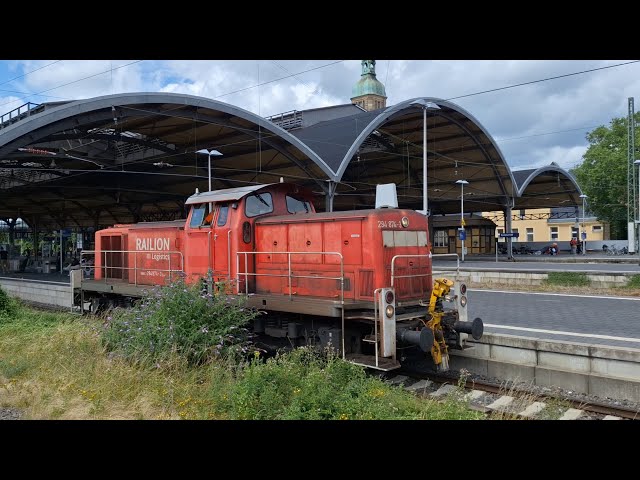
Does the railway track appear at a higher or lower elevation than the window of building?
lower

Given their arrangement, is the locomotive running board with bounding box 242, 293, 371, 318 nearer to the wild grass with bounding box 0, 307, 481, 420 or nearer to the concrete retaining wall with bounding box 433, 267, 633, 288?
the wild grass with bounding box 0, 307, 481, 420

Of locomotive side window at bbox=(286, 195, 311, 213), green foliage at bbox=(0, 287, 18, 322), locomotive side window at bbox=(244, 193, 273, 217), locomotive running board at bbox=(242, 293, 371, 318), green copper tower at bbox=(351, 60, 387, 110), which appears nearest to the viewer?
locomotive running board at bbox=(242, 293, 371, 318)

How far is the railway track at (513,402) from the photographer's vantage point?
657 cm

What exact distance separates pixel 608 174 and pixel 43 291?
5808cm

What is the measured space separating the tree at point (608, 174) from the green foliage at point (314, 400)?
5881 centimetres

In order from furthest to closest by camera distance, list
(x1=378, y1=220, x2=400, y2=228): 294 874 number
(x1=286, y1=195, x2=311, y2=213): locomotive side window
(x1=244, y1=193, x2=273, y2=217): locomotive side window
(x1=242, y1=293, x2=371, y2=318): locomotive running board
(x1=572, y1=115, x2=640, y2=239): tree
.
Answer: (x1=572, y1=115, x2=640, y2=239): tree < (x1=286, y1=195, x2=311, y2=213): locomotive side window < (x1=244, y1=193, x2=273, y2=217): locomotive side window < (x1=378, y1=220, x2=400, y2=228): 294 874 number < (x1=242, y1=293, x2=371, y2=318): locomotive running board

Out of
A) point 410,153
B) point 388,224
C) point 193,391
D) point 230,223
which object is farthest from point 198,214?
point 410,153

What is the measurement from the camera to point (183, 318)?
7574mm

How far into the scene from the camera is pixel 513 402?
7.16 m

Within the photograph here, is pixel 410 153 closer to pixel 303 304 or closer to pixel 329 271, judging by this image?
pixel 329 271

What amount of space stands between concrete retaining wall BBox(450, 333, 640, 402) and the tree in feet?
180

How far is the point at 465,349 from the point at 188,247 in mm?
6214

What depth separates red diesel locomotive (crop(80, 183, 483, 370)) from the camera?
789 centimetres

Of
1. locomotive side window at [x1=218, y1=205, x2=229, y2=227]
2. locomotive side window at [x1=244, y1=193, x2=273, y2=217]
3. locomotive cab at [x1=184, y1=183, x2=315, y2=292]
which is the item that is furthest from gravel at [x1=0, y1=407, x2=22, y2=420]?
locomotive side window at [x1=244, y1=193, x2=273, y2=217]
